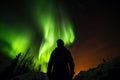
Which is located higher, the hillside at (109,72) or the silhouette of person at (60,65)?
the hillside at (109,72)

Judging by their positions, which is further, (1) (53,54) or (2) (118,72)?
(2) (118,72)

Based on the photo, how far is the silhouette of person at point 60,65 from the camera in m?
11.9

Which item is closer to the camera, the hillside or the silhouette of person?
the silhouette of person

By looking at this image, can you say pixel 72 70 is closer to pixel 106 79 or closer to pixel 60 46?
pixel 60 46

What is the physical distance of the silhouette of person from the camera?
11922 mm

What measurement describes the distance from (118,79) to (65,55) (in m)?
21.5

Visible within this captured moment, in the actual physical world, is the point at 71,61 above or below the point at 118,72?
below

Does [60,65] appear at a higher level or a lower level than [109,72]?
lower

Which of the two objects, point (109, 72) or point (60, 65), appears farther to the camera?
point (109, 72)

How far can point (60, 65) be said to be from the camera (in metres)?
12.1

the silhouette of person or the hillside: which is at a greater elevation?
the hillside

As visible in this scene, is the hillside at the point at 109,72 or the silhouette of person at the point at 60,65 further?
the hillside at the point at 109,72

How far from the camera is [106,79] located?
121 feet

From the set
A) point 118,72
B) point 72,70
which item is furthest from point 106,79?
point 72,70
